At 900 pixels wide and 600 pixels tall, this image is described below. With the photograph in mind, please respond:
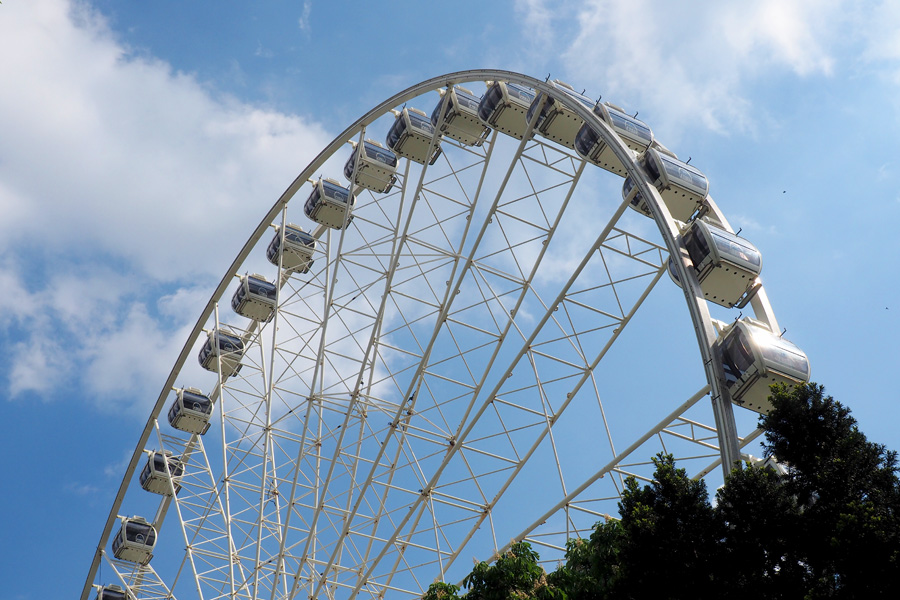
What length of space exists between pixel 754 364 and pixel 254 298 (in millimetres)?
22334

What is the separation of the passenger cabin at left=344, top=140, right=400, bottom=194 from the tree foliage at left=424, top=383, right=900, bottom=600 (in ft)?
61.0

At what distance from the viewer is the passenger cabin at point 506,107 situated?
81.0 ft

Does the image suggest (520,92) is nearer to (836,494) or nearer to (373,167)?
(373,167)

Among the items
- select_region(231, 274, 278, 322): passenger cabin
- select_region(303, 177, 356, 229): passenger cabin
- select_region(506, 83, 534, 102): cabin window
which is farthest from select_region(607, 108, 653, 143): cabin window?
select_region(231, 274, 278, 322): passenger cabin

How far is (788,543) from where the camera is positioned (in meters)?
12.8

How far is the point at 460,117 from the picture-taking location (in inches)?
1044

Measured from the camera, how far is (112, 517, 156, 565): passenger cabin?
124ft

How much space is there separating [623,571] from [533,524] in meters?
8.41

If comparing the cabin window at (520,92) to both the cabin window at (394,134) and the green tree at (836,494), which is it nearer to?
the cabin window at (394,134)

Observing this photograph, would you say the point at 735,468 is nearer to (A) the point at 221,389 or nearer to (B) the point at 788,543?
(B) the point at 788,543

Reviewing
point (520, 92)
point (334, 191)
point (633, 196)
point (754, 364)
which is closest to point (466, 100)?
point (520, 92)

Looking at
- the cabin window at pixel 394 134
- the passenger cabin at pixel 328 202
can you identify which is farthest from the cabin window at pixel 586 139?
the passenger cabin at pixel 328 202

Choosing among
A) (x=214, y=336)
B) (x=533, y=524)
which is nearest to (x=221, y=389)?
(x=214, y=336)

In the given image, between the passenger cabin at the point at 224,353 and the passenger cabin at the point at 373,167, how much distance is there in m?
8.52
